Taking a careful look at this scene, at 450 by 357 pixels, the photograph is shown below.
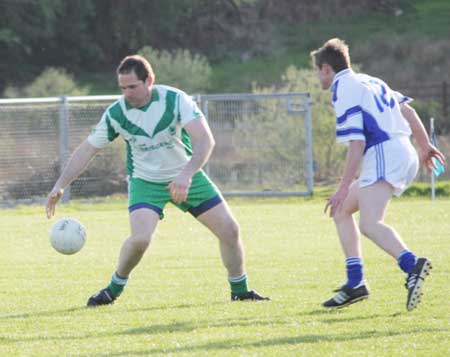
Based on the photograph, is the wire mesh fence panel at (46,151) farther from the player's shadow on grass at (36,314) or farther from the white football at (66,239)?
the player's shadow on grass at (36,314)

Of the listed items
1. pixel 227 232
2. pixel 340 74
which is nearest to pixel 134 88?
pixel 227 232

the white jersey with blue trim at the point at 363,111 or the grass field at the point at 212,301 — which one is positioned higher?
the white jersey with blue trim at the point at 363,111

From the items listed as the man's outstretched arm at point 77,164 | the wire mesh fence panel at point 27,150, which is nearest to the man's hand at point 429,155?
the man's outstretched arm at point 77,164

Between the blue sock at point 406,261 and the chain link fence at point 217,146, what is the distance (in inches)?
Answer: 525

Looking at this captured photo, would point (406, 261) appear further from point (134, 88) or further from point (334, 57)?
point (134, 88)

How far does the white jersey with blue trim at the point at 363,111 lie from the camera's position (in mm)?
7801

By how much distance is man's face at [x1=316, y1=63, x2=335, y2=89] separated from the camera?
8.05 metres

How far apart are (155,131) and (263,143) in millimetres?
13643

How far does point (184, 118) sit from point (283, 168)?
13.5 meters

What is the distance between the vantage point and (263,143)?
22.0 m

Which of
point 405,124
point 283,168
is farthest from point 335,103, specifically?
point 283,168

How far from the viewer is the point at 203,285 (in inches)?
392

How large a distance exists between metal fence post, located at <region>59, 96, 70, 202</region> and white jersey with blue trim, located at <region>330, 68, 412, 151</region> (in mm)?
13107

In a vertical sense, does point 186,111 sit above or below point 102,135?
above
